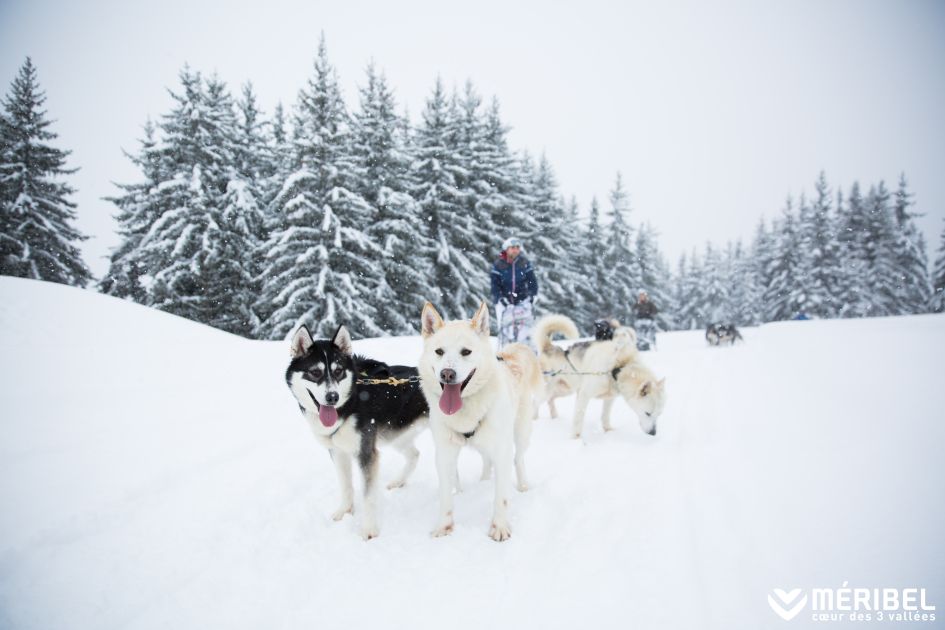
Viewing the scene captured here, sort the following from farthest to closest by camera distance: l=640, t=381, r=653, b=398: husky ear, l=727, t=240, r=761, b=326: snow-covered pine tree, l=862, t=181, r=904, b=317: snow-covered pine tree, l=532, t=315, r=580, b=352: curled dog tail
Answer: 1. l=727, t=240, r=761, b=326: snow-covered pine tree
2. l=862, t=181, r=904, b=317: snow-covered pine tree
3. l=532, t=315, r=580, b=352: curled dog tail
4. l=640, t=381, r=653, b=398: husky ear

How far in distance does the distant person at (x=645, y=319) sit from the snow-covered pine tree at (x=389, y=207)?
8.92 metres

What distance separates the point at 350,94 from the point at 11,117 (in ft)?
47.1

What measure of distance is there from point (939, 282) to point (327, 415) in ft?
144

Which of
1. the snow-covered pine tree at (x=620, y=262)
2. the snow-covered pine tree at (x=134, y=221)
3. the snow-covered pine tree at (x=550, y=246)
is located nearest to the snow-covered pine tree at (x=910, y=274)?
the snow-covered pine tree at (x=620, y=262)

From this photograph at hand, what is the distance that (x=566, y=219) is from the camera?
2758 cm

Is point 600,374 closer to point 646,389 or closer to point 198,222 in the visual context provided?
point 646,389

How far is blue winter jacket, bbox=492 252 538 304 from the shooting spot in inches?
292

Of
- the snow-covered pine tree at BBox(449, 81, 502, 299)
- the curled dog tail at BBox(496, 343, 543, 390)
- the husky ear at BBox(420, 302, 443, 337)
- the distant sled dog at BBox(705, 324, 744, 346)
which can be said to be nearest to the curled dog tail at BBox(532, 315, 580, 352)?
the curled dog tail at BBox(496, 343, 543, 390)

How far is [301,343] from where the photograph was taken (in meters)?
3.30

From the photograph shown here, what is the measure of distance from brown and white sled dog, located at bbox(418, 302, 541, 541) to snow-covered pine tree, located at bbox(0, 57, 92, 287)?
2150 centimetres

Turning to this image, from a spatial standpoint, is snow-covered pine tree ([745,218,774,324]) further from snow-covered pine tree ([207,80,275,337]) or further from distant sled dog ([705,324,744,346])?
snow-covered pine tree ([207,80,275,337])

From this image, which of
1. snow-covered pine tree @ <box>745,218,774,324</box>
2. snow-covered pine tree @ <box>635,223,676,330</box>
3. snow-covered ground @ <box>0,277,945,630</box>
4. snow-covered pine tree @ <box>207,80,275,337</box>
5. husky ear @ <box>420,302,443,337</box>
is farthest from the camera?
snow-covered pine tree @ <box>745,218,774,324</box>

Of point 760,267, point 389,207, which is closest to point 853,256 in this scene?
point 760,267

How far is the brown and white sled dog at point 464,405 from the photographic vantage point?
3.14m
